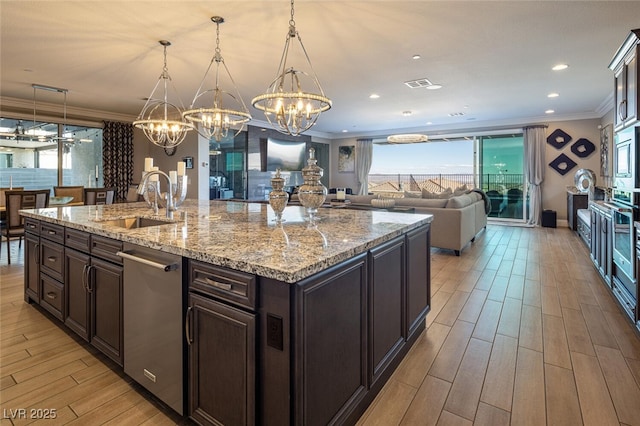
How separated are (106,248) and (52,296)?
3.72 feet

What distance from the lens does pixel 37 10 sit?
9.51 ft

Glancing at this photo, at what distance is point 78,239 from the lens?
2189 millimetres

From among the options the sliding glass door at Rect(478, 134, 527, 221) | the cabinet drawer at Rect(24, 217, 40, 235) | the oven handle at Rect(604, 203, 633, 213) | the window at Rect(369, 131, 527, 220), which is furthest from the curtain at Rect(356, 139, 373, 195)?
the cabinet drawer at Rect(24, 217, 40, 235)

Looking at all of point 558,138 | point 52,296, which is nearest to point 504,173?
point 558,138

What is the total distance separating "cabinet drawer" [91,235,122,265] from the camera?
6.03ft

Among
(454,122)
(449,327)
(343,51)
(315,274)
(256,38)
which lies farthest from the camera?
(454,122)

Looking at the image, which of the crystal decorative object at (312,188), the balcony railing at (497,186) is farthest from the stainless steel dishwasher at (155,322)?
the balcony railing at (497,186)

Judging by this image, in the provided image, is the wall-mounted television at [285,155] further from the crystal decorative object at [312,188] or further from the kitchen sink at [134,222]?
the crystal decorative object at [312,188]

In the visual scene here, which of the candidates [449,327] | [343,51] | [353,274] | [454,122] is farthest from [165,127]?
[454,122]

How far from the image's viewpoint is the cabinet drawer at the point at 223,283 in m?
1.23

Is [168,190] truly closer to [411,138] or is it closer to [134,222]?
[134,222]

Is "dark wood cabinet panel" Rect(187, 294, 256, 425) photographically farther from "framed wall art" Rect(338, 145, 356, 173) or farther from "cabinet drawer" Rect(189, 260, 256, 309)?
"framed wall art" Rect(338, 145, 356, 173)

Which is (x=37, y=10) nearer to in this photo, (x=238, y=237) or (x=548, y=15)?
(x=238, y=237)

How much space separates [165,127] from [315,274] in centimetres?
351
